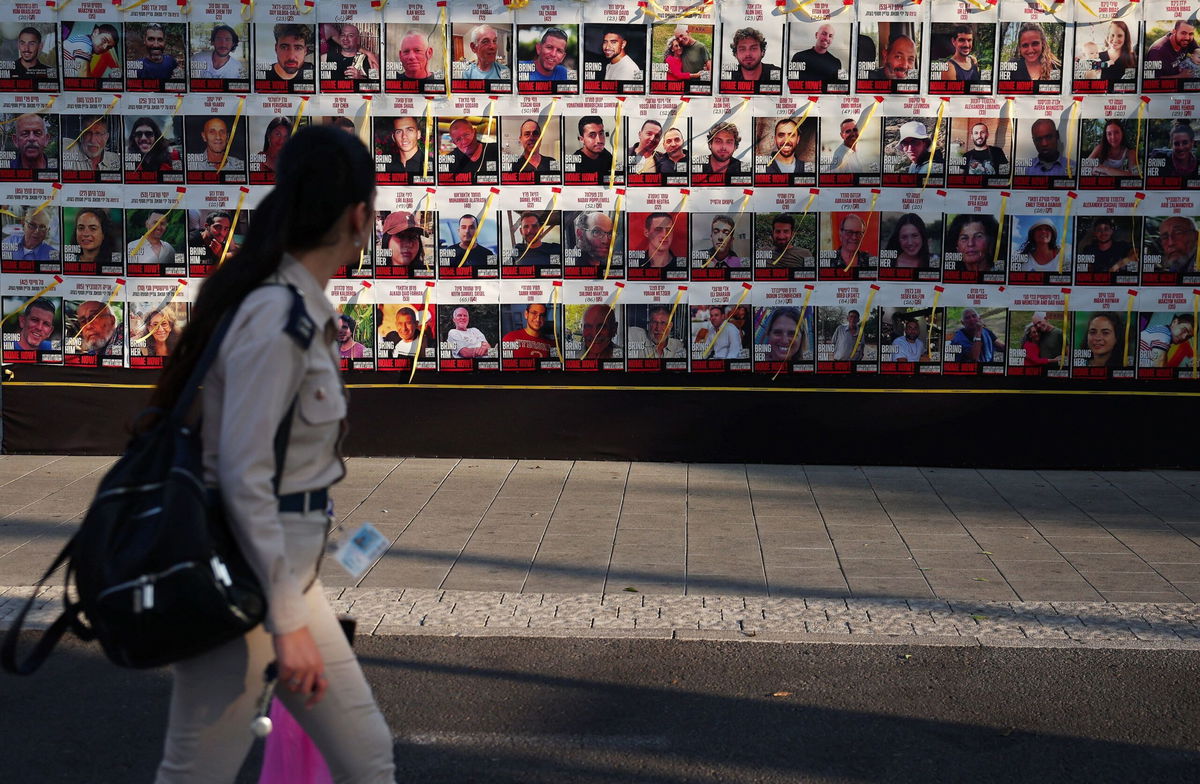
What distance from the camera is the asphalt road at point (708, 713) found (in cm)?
433

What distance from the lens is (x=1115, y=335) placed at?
880 centimetres

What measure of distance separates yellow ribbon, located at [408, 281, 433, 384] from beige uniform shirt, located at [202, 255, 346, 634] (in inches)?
246

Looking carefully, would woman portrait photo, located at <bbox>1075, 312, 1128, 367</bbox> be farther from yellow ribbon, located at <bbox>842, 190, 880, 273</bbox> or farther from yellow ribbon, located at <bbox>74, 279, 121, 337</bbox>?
yellow ribbon, located at <bbox>74, 279, 121, 337</bbox>

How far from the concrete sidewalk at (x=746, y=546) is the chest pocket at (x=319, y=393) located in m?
3.09

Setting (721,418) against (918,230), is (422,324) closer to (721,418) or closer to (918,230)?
(721,418)

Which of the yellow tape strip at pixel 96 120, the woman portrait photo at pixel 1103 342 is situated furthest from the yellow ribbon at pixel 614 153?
the yellow tape strip at pixel 96 120

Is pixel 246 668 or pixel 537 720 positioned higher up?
pixel 246 668

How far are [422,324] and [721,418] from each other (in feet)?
7.17

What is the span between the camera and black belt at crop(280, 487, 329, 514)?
275cm

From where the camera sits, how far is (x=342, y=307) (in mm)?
9117

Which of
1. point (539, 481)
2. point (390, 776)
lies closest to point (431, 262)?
point (539, 481)

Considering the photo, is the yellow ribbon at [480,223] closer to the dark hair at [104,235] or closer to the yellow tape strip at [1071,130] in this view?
the dark hair at [104,235]

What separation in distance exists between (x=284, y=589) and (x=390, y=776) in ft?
1.83

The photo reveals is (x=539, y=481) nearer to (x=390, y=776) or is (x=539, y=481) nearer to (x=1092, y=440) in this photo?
(x=1092, y=440)
